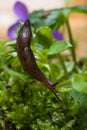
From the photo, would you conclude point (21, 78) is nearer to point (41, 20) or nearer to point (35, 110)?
point (35, 110)

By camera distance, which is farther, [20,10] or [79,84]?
[20,10]

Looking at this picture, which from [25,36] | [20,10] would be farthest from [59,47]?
[20,10]

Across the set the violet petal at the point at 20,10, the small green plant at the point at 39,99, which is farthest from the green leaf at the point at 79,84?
the violet petal at the point at 20,10

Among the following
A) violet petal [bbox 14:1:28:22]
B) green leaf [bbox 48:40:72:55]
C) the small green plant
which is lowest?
the small green plant

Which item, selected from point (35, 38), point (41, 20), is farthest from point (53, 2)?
point (35, 38)

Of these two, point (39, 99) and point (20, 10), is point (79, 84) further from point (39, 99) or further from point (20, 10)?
point (20, 10)

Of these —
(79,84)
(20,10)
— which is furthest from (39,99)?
(20,10)

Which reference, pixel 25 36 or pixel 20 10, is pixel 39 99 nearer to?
pixel 25 36

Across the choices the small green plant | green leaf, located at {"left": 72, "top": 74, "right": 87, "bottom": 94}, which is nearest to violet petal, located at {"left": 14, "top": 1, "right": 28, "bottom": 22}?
the small green plant

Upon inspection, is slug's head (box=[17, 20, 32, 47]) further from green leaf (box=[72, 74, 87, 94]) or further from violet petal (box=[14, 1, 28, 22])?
violet petal (box=[14, 1, 28, 22])
